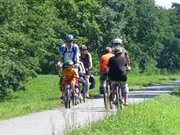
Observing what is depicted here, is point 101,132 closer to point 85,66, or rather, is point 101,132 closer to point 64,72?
point 64,72

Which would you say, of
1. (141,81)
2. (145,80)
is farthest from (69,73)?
(145,80)

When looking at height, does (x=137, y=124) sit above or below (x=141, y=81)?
below

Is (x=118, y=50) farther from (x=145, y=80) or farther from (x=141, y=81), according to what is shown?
(x=145, y=80)

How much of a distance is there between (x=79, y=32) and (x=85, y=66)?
61908 millimetres

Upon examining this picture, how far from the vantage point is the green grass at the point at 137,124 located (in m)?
13.0

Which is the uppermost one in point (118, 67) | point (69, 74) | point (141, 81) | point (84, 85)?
point (118, 67)

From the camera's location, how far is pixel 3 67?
141 feet

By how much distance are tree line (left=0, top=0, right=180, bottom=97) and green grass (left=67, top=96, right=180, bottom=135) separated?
25.9 metres

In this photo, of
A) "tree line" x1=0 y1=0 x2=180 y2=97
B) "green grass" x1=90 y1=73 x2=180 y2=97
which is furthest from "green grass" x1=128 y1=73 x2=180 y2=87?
"tree line" x1=0 y1=0 x2=180 y2=97

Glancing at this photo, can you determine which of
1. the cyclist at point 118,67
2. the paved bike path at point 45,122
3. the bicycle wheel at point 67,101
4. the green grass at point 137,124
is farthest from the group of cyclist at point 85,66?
the green grass at point 137,124

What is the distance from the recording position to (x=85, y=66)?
2405cm

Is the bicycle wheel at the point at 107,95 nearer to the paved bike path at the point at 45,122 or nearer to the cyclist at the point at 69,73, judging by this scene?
the paved bike path at the point at 45,122

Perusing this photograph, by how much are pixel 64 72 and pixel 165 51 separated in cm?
10844

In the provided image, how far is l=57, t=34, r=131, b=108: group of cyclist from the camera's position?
64.3 ft
